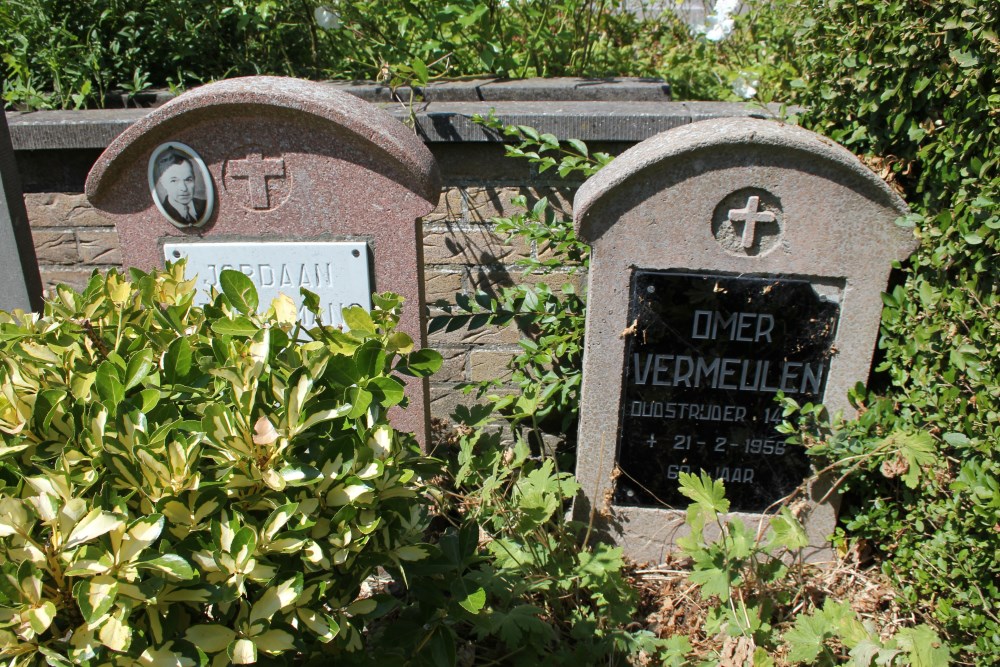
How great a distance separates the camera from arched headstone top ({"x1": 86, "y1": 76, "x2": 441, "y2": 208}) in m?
2.14

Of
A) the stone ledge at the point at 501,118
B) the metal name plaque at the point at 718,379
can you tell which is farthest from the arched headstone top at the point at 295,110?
the metal name plaque at the point at 718,379

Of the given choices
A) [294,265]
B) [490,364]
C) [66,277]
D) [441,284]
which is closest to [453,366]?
→ [490,364]

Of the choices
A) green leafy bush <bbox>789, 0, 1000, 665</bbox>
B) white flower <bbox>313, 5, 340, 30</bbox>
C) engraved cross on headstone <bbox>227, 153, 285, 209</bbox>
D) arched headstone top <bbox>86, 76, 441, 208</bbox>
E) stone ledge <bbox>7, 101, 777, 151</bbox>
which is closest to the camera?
green leafy bush <bbox>789, 0, 1000, 665</bbox>

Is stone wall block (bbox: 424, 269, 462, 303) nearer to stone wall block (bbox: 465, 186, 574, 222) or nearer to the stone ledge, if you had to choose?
stone wall block (bbox: 465, 186, 574, 222)

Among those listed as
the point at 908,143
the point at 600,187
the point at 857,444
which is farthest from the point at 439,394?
the point at 908,143

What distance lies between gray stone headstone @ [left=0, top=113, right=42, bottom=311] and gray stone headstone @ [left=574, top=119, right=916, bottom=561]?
1.80 metres

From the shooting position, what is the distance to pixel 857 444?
2229mm

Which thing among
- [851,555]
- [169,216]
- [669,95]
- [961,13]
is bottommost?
[851,555]

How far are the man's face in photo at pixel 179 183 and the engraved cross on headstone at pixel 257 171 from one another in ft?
0.45

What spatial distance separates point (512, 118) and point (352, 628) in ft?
6.11

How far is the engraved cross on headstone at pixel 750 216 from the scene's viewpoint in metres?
2.05

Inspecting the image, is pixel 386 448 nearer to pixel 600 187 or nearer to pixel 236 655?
pixel 236 655

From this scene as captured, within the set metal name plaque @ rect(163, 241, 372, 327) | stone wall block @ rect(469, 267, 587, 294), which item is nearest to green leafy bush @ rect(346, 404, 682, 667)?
metal name plaque @ rect(163, 241, 372, 327)

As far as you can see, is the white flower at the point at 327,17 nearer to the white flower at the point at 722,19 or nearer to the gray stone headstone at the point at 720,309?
the gray stone headstone at the point at 720,309
